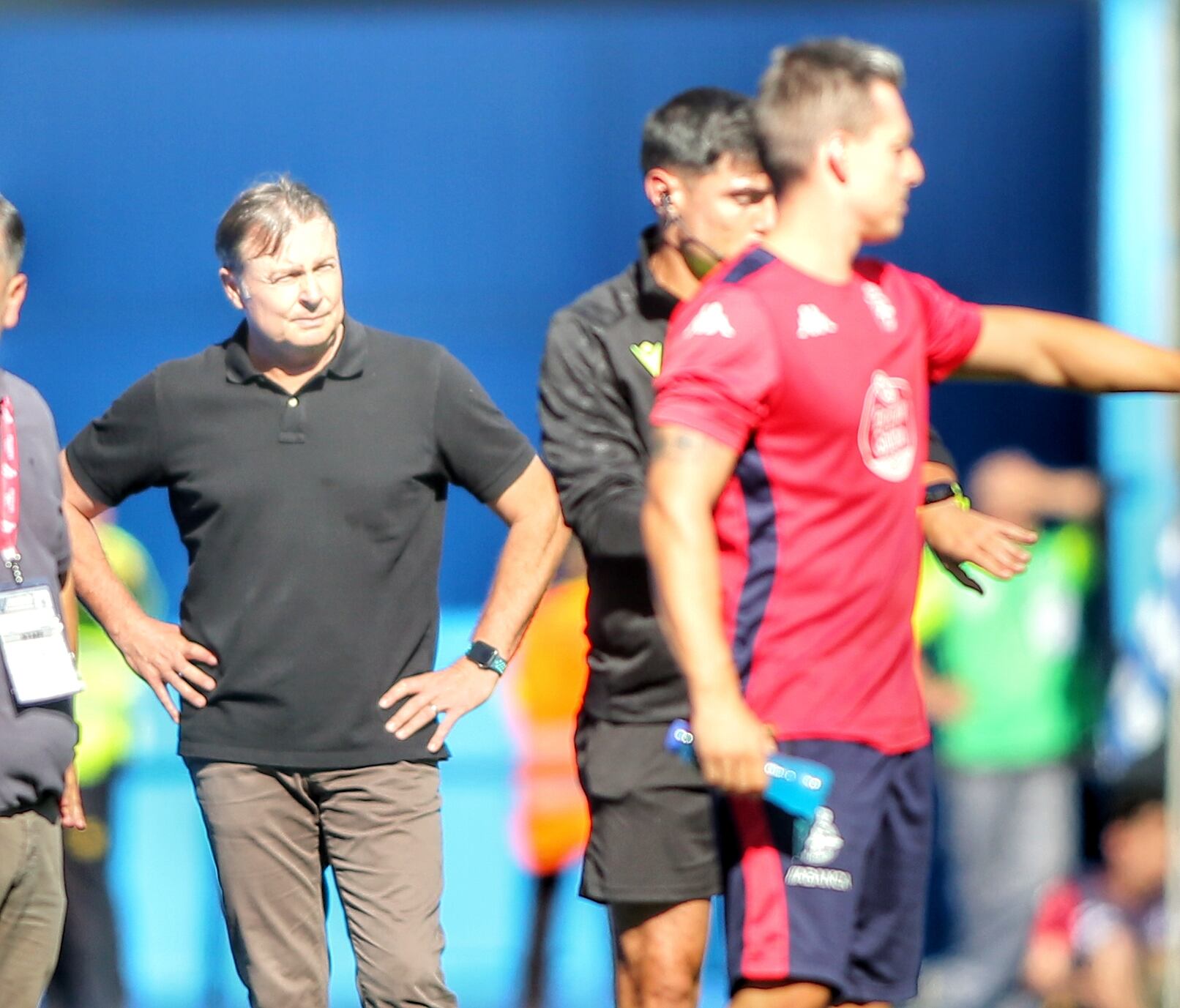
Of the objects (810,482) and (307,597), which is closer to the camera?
Answer: (810,482)

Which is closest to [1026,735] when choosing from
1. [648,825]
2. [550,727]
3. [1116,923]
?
[1116,923]

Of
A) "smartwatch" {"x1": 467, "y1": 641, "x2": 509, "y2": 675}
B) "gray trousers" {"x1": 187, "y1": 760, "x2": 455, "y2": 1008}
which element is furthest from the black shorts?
"gray trousers" {"x1": 187, "y1": 760, "x2": 455, "y2": 1008}

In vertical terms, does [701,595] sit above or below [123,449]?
below

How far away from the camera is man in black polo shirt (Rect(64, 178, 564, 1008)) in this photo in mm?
4176

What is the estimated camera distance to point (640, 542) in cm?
427

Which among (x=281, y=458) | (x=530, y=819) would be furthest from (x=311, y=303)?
(x=530, y=819)

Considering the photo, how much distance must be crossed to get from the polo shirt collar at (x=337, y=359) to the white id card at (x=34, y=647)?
0.61 meters

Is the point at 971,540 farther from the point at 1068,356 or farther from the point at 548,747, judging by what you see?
the point at 548,747

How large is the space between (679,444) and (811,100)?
0.66 metres

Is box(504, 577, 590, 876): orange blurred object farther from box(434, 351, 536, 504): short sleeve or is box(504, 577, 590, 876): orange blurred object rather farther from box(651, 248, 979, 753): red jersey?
box(651, 248, 979, 753): red jersey

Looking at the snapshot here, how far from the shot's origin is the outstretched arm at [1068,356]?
3.91m

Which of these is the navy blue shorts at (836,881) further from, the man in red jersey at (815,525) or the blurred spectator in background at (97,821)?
the blurred spectator in background at (97,821)

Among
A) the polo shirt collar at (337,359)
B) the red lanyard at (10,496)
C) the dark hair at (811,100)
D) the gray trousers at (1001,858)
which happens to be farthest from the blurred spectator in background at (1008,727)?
the red lanyard at (10,496)

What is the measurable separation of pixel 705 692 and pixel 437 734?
41.4 inches
